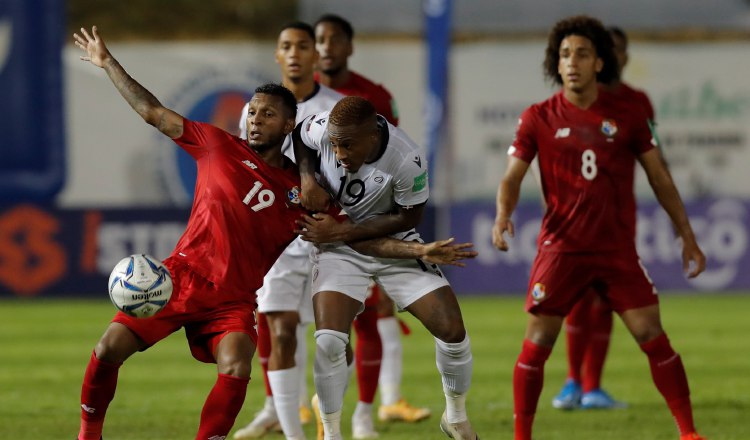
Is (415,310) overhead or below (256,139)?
below

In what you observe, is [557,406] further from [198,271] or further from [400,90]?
[400,90]

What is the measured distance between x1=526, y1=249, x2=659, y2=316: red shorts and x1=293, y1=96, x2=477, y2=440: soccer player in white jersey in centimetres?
69

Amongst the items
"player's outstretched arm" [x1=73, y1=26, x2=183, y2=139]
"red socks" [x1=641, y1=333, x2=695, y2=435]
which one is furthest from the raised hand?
"red socks" [x1=641, y1=333, x2=695, y2=435]

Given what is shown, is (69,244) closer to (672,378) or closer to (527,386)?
(527,386)

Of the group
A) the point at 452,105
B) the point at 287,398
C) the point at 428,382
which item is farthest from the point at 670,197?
the point at 452,105

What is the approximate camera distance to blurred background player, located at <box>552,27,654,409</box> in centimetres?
863

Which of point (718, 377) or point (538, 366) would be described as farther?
point (718, 377)

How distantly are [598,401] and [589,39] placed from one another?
2.76m

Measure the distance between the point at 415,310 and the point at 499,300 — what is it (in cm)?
1036

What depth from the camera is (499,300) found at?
16688mm

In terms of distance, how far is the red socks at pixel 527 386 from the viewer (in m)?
6.85

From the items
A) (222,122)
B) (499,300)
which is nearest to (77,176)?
(222,122)

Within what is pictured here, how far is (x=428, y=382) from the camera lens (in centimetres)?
988

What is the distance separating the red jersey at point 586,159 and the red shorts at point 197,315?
1.92 metres
